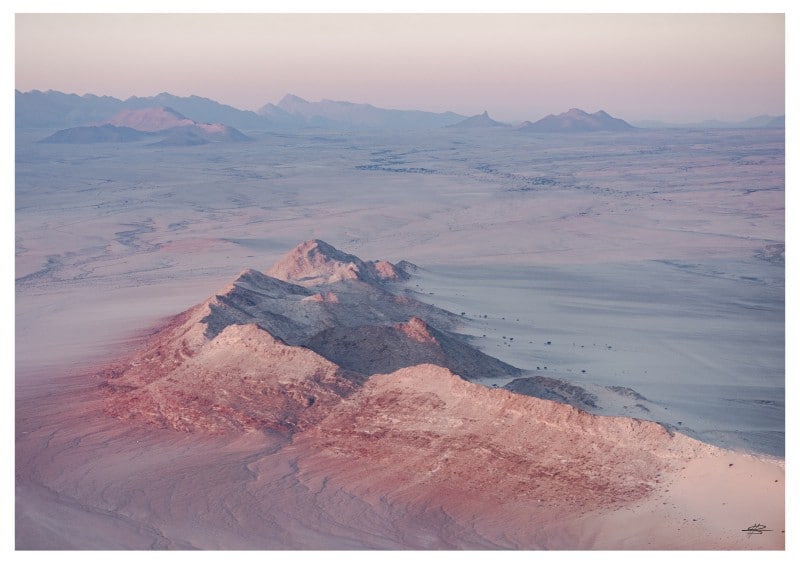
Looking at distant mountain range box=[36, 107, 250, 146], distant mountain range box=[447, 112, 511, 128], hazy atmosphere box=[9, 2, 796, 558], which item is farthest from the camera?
distant mountain range box=[447, 112, 511, 128]

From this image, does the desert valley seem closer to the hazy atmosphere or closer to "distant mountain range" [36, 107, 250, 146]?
the hazy atmosphere

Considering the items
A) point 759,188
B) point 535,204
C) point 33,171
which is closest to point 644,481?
point 535,204

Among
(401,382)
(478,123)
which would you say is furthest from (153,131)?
(401,382)

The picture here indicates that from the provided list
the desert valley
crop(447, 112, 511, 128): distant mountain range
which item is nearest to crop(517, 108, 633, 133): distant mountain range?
crop(447, 112, 511, 128): distant mountain range

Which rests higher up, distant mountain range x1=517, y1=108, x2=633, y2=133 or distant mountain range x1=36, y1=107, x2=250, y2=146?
distant mountain range x1=517, y1=108, x2=633, y2=133

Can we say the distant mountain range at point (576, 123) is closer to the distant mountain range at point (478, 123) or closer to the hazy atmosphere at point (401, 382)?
the distant mountain range at point (478, 123)

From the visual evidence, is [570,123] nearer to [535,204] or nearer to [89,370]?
[535,204]

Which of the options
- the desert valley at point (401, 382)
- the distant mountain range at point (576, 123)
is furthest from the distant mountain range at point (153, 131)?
the desert valley at point (401, 382)

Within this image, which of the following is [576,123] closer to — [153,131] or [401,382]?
[153,131]
